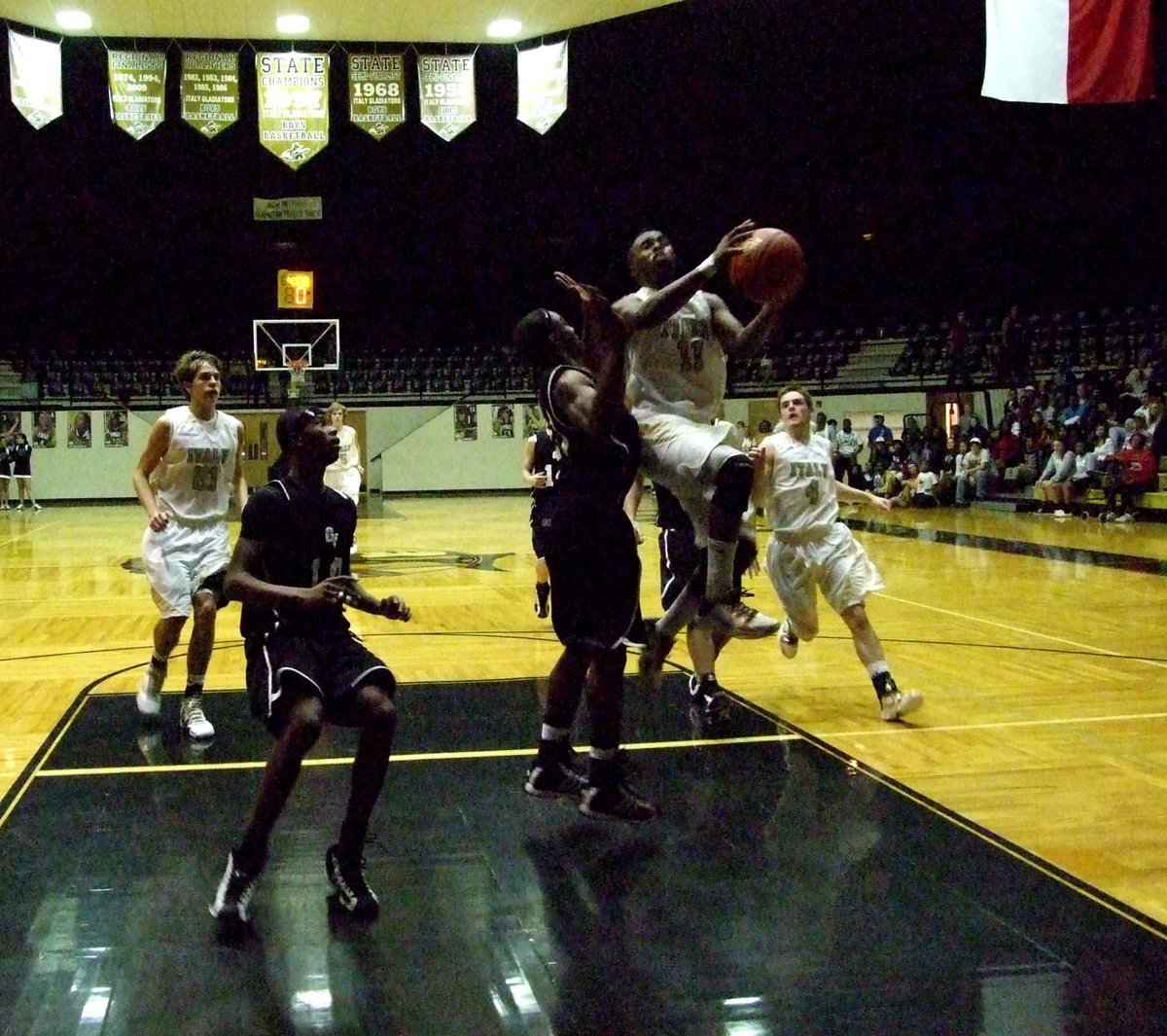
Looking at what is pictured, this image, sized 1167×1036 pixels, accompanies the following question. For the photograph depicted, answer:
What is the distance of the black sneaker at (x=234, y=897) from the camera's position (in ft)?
9.93

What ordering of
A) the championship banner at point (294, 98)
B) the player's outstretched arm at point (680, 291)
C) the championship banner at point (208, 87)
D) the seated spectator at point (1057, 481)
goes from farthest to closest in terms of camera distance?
the seated spectator at point (1057, 481) → the championship banner at point (294, 98) → the championship banner at point (208, 87) → the player's outstretched arm at point (680, 291)

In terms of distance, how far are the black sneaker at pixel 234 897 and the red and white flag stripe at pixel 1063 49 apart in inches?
316

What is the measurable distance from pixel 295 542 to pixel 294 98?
12.2 meters

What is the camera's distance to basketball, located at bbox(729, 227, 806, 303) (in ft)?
13.3

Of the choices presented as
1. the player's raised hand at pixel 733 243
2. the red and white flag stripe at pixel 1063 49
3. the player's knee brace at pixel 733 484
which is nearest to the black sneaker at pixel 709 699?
the player's knee brace at pixel 733 484

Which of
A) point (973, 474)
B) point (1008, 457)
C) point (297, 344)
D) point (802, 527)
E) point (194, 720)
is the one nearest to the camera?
point (194, 720)

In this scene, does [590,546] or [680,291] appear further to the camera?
[590,546]

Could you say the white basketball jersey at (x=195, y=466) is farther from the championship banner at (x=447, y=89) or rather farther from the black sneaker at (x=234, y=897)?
the championship banner at (x=447, y=89)

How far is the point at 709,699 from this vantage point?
5352 millimetres

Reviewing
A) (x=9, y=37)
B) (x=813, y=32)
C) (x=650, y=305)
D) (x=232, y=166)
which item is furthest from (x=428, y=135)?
(x=650, y=305)

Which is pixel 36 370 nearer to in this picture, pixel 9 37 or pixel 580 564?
pixel 9 37

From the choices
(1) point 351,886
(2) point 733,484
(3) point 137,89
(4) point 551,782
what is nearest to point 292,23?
(3) point 137,89

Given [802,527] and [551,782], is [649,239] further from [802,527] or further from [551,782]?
[802,527]

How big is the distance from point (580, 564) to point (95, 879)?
1671mm
